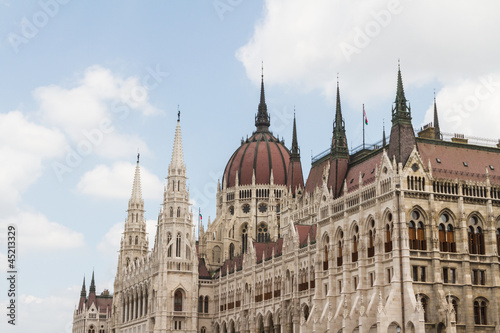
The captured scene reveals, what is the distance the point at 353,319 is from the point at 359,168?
19772 millimetres

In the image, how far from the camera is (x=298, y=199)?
11300 centimetres

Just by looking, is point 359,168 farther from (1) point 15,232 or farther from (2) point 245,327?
(1) point 15,232

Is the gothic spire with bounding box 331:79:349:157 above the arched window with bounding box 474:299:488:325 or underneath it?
above

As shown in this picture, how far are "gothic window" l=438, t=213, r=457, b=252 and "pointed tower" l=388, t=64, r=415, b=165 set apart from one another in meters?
7.00

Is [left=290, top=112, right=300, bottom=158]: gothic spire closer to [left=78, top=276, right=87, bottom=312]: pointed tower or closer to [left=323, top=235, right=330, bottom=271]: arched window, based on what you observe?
[left=323, top=235, right=330, bottom=271]: arched window

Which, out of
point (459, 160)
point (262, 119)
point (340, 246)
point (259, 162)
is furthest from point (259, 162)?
point (459, 160)

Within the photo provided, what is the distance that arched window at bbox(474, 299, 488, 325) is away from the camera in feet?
246

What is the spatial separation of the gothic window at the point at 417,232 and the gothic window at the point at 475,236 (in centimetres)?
536

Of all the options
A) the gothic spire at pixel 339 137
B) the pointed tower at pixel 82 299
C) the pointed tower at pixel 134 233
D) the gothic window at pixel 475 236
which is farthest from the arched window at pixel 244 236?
the gothic window at pixel 475 236

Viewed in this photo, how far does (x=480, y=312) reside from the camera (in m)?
75.3

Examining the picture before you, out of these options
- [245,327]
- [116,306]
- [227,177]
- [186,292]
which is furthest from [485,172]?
Answer: [116,306]

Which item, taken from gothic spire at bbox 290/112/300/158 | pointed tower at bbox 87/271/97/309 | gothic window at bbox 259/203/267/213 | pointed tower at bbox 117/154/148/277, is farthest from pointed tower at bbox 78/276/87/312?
gothic spire at bbox 290/112/300/158

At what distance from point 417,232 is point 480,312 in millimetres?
9864

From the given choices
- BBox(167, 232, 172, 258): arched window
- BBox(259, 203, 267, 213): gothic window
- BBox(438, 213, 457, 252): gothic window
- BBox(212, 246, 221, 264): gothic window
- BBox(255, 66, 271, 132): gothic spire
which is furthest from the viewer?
BBox(255, 66, 271, 132): gothic spire
